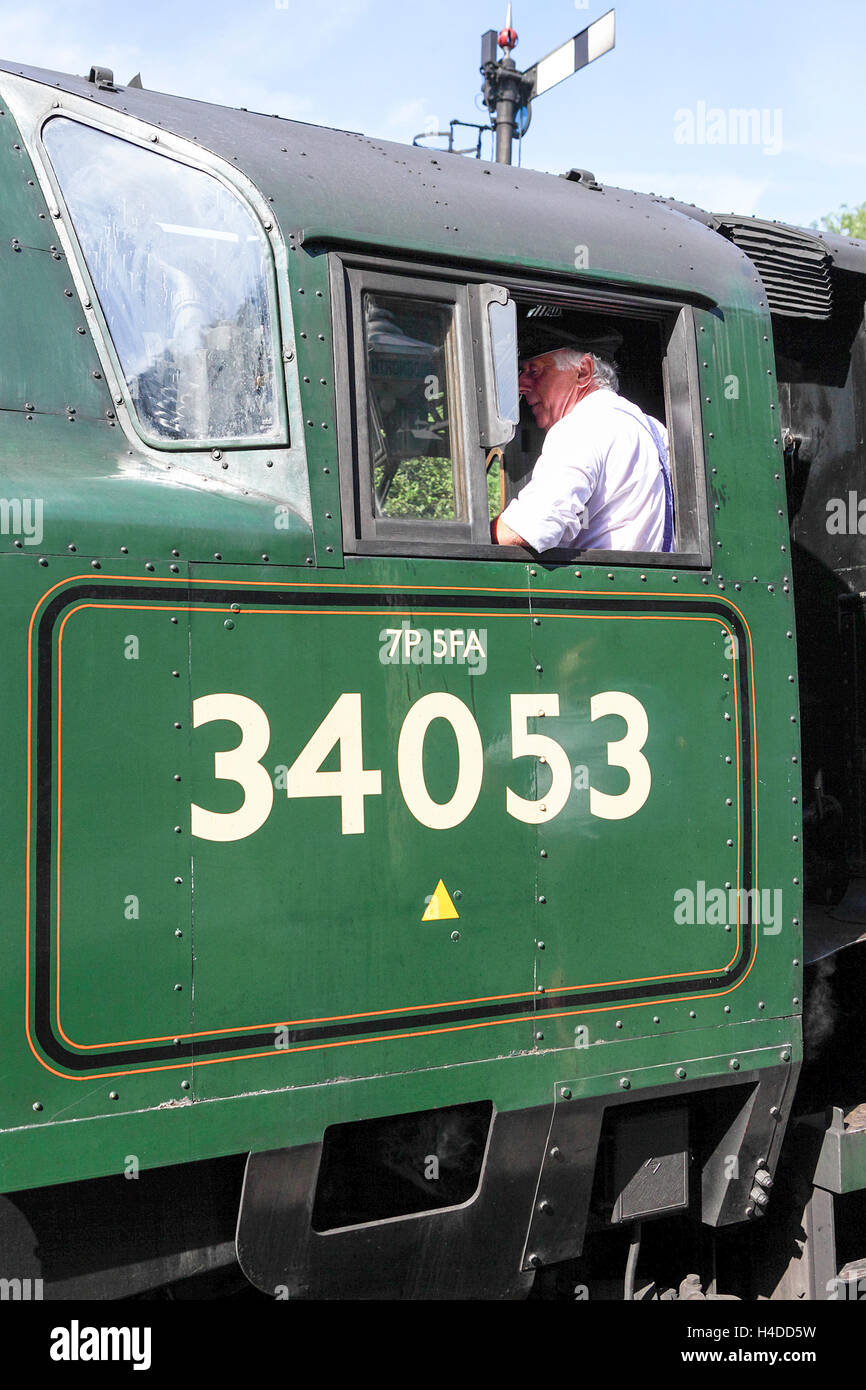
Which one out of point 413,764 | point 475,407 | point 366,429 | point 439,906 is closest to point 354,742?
point 413,764

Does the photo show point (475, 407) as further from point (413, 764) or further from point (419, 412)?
point (413, 764)

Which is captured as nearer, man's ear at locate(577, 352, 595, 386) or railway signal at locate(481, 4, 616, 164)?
man's ear at locate(577, 352, 595, 386)

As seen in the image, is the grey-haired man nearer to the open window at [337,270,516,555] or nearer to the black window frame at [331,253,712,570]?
the black window frame at [331,253,712,570]

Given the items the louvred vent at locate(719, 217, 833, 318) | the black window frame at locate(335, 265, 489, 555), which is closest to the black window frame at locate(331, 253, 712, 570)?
the black window frame at locate(335, 265, 489, 555)

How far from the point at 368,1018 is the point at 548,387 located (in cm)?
180

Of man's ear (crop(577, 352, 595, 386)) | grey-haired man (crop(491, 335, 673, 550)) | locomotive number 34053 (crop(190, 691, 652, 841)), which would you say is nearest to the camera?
locomotive number 34053 (crop(190, 691, 652, 841))

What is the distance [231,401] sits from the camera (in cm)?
268

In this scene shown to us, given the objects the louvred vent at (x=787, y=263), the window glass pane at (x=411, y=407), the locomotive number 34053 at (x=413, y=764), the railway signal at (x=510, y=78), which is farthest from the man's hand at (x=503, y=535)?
the railway signal at (x=510, y=78)

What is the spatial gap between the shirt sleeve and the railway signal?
4.70 metres

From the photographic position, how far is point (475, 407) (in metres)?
2.87

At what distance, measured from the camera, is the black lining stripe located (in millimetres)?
2277

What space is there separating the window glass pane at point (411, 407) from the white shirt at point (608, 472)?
0.29 meters

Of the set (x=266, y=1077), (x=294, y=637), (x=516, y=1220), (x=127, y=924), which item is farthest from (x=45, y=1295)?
(x=294, y=637)

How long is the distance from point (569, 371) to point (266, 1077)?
2.00 metres
